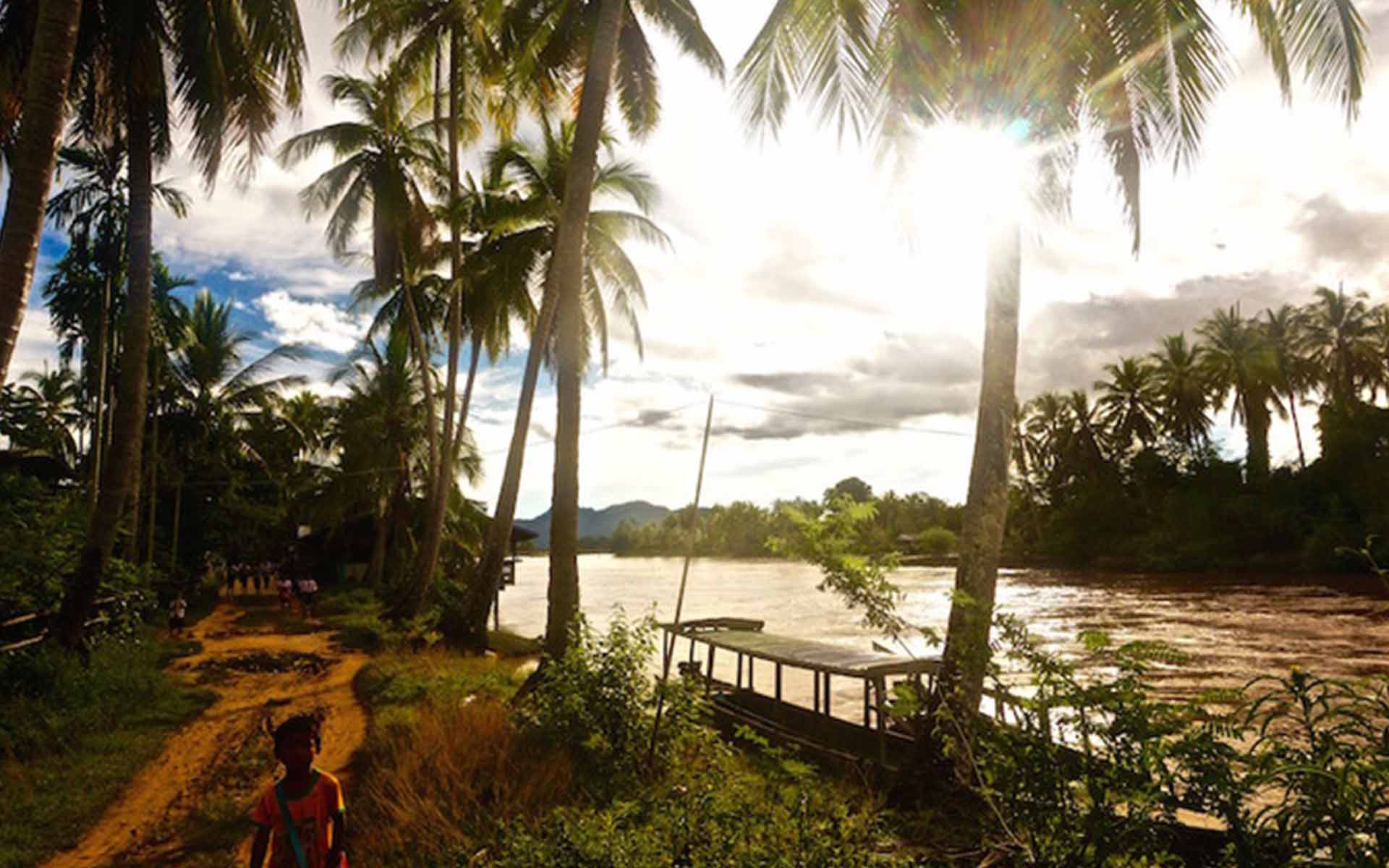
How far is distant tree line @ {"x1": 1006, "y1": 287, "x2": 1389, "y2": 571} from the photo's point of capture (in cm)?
3200

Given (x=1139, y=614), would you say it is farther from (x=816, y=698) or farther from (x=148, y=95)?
(x=148, y=95)

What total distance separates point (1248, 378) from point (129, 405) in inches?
1852

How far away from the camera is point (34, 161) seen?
6.75m

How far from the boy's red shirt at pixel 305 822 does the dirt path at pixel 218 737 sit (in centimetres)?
327

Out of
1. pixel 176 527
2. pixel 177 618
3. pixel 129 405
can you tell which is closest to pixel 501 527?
pixel 129 405

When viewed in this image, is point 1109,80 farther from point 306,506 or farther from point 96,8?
point 306,506

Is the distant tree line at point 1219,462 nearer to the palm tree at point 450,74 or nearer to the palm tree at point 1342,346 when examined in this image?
the palm tree at point 1342,346

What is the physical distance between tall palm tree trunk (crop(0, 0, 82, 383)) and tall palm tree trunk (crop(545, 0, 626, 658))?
558cm

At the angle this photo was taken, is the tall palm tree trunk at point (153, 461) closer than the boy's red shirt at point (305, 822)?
No

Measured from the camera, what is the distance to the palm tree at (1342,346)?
121 ft

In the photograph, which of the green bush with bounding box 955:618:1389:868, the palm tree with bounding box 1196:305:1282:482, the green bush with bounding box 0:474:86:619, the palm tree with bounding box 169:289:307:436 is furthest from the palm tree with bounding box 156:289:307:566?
the palm tree with bounding box 1196:305:1282:482

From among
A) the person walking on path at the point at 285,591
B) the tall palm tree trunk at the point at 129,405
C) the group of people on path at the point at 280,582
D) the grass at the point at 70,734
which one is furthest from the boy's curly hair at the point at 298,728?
the person walking on path at the point at 285,591

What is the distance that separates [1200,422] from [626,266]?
39.1 m

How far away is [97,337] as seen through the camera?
69.5 feet
